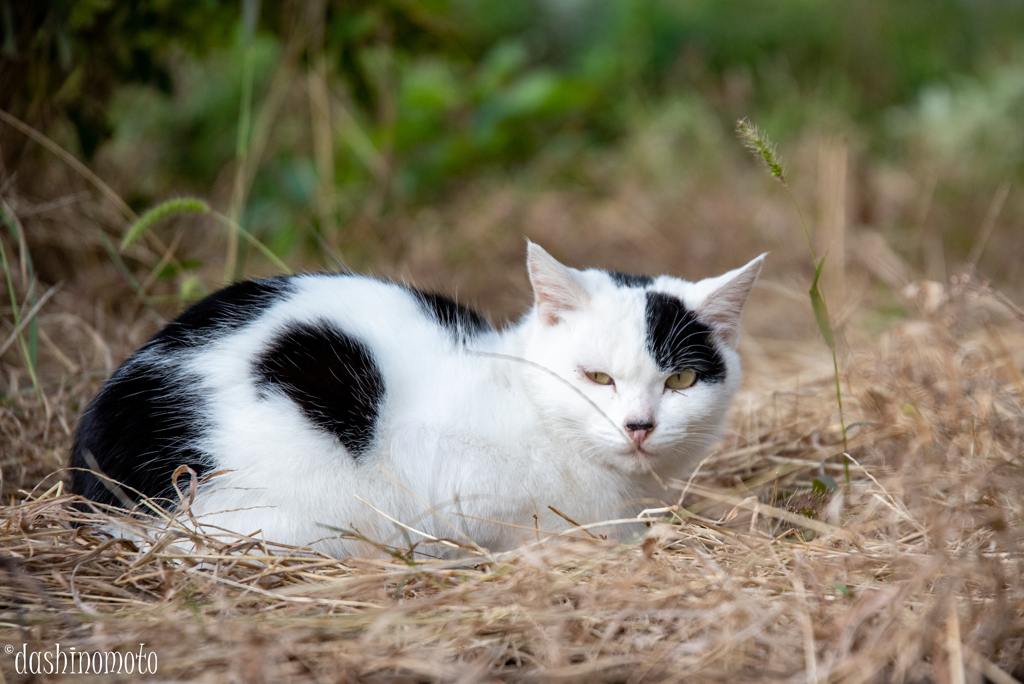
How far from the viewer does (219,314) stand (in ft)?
5.74

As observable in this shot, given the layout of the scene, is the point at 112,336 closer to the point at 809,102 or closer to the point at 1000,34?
the point at 809,102

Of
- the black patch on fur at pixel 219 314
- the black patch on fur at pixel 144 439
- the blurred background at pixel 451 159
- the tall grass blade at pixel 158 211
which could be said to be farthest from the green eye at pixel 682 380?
the tall grass blade at pixel 158 211

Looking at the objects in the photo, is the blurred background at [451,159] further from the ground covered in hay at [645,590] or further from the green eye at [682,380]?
the ground covered in hay at [645,590]

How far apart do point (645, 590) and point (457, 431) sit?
0.55 metres

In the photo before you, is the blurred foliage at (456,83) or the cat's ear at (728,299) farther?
the blurred foliage at (456,83)

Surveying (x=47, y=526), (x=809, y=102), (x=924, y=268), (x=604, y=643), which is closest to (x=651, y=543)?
(x=604, y=643)

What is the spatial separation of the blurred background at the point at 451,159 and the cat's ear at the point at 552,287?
2.25ft

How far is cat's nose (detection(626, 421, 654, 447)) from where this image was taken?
165 centimetres

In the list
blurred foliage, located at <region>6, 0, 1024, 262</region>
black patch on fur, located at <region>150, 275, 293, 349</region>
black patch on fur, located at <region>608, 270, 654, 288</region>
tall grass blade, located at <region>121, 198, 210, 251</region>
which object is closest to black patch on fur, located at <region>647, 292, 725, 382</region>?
black patch on fur, located at <region>608, 270, 654, 288</region>

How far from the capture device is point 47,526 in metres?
1.65

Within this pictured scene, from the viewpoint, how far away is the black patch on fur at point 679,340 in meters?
1.74

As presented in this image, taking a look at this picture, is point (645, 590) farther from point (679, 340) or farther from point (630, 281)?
point (630, 281)

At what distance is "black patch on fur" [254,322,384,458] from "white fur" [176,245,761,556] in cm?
2

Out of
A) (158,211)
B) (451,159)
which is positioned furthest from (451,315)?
(451,159)
